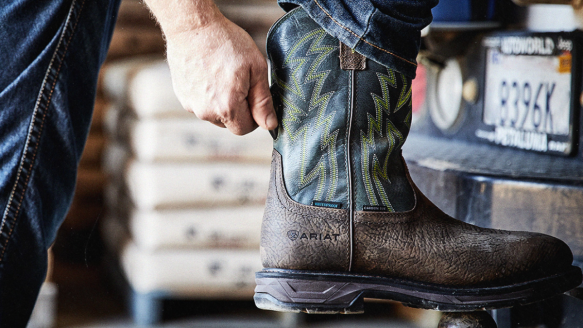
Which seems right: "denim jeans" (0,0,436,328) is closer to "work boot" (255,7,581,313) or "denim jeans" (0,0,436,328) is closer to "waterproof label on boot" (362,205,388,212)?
"work boot" (255,7,581,313)

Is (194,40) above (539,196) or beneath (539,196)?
above

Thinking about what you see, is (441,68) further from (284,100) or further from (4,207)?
(4,207)

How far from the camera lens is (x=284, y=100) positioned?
2.44 ft

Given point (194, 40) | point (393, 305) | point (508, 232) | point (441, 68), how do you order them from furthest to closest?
point (393, 305) → point (441, 68) → point (508, 232) → point (194, 40)

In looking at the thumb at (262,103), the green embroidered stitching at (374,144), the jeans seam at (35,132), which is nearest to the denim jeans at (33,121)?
the jeans seam at (35,132)

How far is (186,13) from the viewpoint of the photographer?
26.0 inches

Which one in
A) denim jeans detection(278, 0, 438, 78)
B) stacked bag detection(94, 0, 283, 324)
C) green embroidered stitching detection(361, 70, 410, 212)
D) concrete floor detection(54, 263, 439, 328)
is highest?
denim jeans detection(278, 0, 438, 78)

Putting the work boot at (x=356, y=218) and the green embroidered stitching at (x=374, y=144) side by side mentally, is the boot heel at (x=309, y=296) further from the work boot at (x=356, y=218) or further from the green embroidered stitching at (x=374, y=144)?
the green embroidered stitching at (x=374, y=144)

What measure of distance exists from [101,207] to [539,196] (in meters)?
2.18

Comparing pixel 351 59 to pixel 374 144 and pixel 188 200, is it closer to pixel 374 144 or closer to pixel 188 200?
pixel 374 144

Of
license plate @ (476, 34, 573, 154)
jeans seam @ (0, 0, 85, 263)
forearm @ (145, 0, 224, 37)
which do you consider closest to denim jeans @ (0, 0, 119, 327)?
jeans seam @ (0, 0, 85, 263)

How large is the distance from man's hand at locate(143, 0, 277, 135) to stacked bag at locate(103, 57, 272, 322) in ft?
3.88

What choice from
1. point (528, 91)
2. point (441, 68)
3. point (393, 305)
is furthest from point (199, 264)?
point (528, 91)

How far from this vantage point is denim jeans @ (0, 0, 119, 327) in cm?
74
